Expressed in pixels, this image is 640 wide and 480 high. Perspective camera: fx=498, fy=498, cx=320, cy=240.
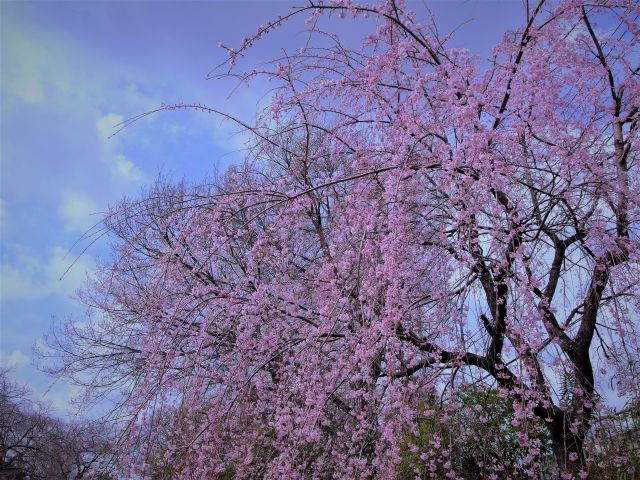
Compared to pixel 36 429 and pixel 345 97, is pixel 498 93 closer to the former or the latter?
pixel 345 97

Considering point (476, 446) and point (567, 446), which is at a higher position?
point (567, 446)

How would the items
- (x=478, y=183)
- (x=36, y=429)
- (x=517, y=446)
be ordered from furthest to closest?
1. (x=36, y=429)
2. (x=517, y=446)
3. (x=478, y=183)

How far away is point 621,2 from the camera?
11.1ft

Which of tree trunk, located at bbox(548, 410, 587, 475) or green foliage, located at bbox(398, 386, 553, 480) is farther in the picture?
green foliage, located at bbox(398, 386, 553, 480)

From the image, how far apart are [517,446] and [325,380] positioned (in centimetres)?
289

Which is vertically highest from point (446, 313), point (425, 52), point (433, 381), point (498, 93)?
point (425, 52)

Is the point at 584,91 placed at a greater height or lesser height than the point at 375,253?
greater

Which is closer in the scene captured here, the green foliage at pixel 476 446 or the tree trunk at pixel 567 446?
the tree trunk at pixel 567 446

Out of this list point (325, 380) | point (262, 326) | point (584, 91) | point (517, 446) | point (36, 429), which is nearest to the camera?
point (325, 380)

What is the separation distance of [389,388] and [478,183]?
117 cm

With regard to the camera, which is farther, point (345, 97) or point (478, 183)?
point (345, 97)

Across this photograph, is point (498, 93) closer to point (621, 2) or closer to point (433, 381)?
point (621, 2)

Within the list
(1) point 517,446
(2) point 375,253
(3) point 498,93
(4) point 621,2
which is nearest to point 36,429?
(1) point 517,446

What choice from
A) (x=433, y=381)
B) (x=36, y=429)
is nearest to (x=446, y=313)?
(x=433, y=381)
